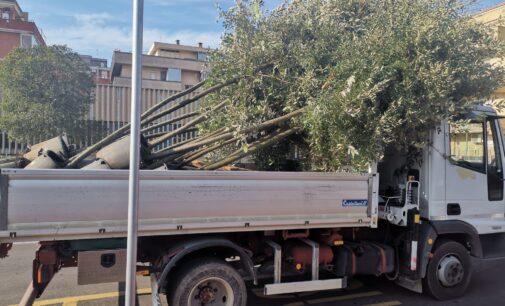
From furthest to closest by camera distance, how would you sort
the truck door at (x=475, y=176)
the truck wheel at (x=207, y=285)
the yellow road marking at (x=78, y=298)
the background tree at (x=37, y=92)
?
the background tree at (x=37, y=92) → the truck door at (x=475, y=176) → the yellow road marking at (x=78, y=298) → the truck wheel at (x=207, y=285)

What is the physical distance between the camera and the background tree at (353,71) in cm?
460

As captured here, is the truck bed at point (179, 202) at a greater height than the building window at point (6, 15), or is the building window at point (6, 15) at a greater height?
the building window at point (6, 15)

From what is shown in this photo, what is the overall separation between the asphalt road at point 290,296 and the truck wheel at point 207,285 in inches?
41.1

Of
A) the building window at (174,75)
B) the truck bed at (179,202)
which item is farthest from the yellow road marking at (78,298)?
the building window at (174,75)

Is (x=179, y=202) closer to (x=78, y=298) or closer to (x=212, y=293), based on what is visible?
(x=212, y=293)

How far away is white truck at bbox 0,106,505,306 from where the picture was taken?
3621 mm

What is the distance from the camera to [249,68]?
5.48 metres

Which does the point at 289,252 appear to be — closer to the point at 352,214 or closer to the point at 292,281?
the point at 292,281

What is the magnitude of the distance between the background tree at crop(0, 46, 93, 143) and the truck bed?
28.4ft

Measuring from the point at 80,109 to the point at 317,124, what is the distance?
31.1ft

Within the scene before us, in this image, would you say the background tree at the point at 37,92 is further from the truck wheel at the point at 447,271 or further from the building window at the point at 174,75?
the building window at the point at 174,75

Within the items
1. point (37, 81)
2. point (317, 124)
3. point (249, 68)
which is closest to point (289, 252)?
point (317, 124)

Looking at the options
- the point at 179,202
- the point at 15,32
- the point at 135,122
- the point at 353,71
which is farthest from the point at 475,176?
the point at 15,32

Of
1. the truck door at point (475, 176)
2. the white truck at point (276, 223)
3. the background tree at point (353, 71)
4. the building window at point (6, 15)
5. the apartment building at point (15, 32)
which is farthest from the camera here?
the building window at point (6, 15)
